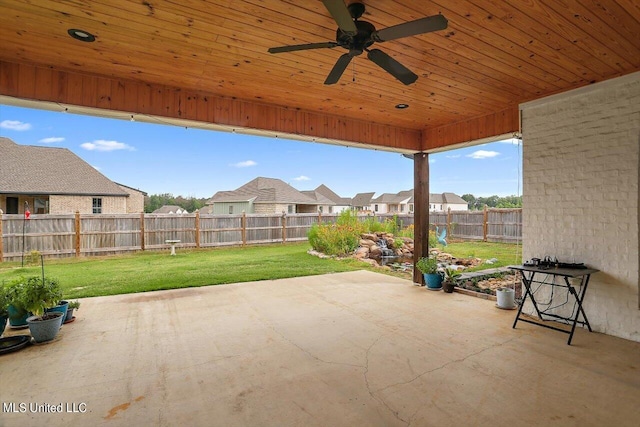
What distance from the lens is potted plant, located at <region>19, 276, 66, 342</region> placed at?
2.83 meters

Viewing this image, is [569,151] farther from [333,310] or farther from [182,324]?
[182,324]

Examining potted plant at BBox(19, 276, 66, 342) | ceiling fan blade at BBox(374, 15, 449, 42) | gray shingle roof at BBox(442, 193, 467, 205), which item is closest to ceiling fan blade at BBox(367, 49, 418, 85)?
ceiling fan blade at BBox(374, 15, 449, 42)

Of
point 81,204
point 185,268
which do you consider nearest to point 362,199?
point 81,204

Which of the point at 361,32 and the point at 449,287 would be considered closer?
the point at 361,32

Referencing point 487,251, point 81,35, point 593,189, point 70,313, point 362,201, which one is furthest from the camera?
point 362,201

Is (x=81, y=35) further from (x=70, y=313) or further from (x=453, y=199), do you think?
(x=453, y=199)

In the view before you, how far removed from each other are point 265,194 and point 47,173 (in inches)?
319

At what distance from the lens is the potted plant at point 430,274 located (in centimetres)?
485

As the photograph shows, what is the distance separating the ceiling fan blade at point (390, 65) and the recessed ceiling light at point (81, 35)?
76.6 inches

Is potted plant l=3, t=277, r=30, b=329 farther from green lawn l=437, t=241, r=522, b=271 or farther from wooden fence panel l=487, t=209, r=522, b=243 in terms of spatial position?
wooden fence panel l=487, t=209, r=522, b=243

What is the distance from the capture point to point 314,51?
A: 2.45 meters

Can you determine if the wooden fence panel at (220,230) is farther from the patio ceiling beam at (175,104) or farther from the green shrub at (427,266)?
the green shrub at (427,266)

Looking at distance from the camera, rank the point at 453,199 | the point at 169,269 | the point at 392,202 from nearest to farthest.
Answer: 1. the point at 169,269
2. the point at 453,199
3. the point at 392,202

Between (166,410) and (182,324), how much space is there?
156 cm
